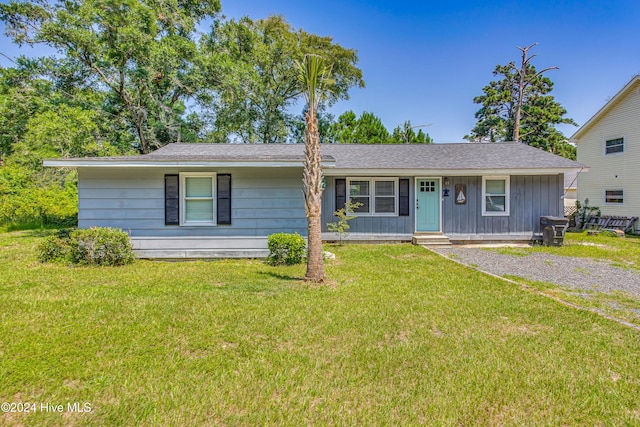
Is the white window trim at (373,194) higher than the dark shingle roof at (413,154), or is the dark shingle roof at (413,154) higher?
the dark shingle roof at (413,154)

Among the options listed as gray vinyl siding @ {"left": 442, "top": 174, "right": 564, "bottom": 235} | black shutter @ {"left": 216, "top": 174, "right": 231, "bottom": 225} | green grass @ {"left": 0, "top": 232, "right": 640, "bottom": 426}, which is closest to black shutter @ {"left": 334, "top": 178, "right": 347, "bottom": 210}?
gray vinyl siding @ {"left": 442, "top": 174, "right": 564, "bottom": 235}

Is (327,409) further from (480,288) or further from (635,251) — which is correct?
(635,251)

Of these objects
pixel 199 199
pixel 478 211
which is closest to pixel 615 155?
pixel 478 211

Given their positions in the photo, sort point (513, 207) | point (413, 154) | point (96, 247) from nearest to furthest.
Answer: point (96, 247)
point (513, 207)
point (413, 154)

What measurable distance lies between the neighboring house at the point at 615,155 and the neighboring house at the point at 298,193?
20.8ft

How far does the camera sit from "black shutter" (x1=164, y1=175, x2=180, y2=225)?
845 centimetres

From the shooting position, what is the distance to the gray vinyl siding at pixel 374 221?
1160 centimetres

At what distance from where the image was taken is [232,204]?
848cm

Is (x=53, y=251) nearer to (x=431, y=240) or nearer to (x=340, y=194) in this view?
(x=340, y=194)

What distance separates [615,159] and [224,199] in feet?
60.8

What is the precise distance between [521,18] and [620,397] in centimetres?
1823

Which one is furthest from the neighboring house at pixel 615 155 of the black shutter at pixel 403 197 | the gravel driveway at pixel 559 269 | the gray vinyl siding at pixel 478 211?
the black shutter at pixel 403 197

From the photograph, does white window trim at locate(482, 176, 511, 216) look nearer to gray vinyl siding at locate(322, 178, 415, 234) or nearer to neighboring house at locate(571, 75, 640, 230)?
gray vinyl siding at locate(322, 178, 415, 234)

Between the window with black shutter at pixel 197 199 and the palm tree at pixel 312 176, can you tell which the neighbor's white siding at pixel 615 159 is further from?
the window with black shutter at pixel 197 199
